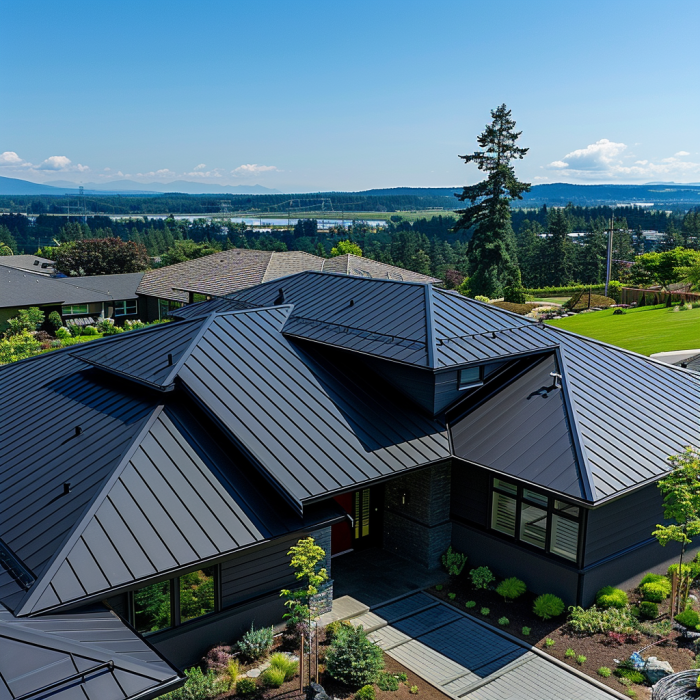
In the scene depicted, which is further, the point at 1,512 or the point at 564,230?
the point at 564,230

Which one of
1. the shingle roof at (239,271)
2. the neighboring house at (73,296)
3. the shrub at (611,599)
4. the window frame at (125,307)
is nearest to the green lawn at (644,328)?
the shingle roof at (239,271)

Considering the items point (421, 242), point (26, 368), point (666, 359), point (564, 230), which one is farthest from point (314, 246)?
point (26, 368)

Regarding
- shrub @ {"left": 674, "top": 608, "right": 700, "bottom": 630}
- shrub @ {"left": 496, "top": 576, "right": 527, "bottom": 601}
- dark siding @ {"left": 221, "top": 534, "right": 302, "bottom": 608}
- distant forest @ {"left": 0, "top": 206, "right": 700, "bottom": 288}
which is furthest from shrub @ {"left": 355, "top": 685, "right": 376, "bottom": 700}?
distant forest @ {"left": 0, "top": 206, "right": 700, "bottom": 288}

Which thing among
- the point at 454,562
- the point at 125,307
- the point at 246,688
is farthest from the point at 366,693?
the point at 125,307

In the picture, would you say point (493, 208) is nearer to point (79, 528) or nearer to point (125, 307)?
point (125, 307)

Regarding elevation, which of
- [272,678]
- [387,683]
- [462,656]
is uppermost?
[272,678]

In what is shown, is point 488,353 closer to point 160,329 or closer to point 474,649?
point 474,649
